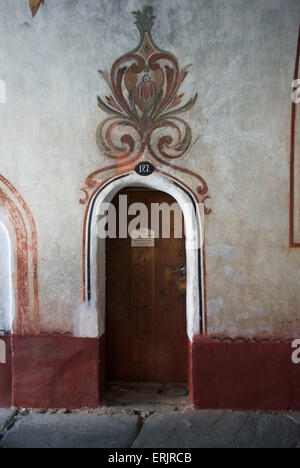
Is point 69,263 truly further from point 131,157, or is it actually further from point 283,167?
point 283,167

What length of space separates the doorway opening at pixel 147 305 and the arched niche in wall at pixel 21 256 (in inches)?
29.3

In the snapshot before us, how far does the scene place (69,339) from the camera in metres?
3.22

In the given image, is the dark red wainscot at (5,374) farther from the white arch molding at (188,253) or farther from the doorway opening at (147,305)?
the doorway opening at (147,305)

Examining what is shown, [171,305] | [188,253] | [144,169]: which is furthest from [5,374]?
[144,169]

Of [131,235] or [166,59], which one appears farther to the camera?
[131,235]

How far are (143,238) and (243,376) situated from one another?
61.3 inches

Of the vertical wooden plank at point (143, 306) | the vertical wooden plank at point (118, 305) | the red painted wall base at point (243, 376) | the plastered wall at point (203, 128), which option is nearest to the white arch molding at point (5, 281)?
the plastered wall at point (203, 128)

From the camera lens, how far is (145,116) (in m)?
3.18

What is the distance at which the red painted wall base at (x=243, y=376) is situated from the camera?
3078mm

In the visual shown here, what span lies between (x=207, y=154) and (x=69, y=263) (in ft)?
5.13

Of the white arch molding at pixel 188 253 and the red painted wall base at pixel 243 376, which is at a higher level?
the white arch molding at pixel 188 253
